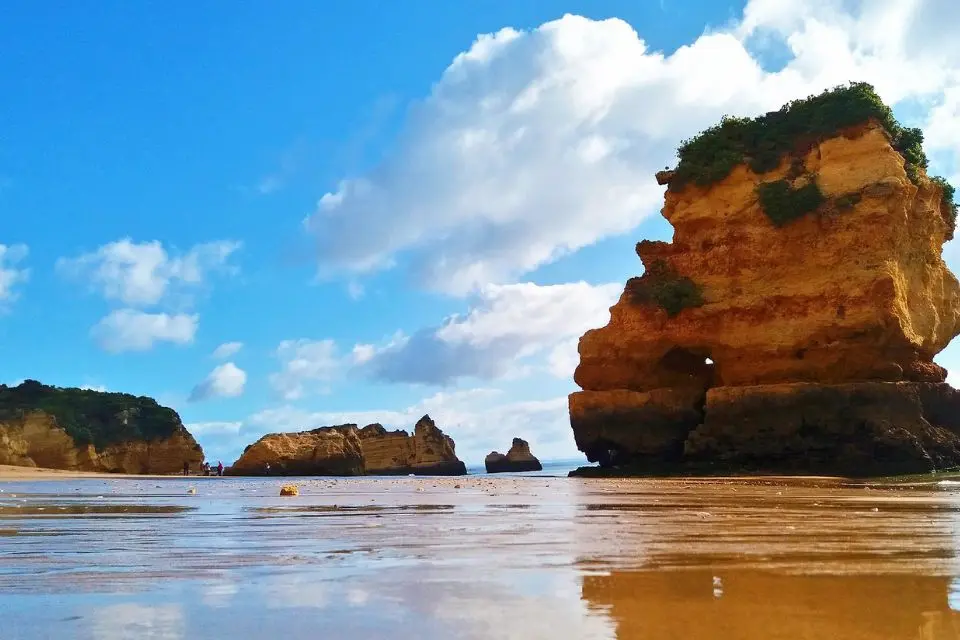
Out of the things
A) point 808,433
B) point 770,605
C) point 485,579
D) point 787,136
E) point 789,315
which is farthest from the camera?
point 787,136

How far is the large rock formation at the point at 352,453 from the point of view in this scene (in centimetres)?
3966

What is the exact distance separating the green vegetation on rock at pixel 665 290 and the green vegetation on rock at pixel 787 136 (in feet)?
11.2

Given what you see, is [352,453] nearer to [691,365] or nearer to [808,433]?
[691,365]

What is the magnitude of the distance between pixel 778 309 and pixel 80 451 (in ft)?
123

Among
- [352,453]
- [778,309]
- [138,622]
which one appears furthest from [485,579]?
[352,453]

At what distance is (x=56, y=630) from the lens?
7.07 ft

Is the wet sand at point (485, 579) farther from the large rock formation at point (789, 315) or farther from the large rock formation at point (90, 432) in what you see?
the large rock formation at point (90, 432)

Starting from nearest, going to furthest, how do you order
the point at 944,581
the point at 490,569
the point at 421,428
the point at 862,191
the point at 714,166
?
1. the point at 944,581
2. the point at 490,569
3. the point at 862,191
4. the point at 714,166
5. the point at 421,428

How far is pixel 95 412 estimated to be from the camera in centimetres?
4525

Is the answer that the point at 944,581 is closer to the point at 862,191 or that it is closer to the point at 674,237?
the point at 862,191

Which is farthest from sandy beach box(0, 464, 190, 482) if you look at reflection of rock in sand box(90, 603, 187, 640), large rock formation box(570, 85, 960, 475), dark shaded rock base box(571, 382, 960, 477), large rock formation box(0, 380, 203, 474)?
reflection of rock in sand box(90, 603, 187, 640)

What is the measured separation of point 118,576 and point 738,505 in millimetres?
6567

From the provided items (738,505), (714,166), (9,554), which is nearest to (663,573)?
(9,554)

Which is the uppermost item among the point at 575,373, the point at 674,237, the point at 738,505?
the point at 674,237
